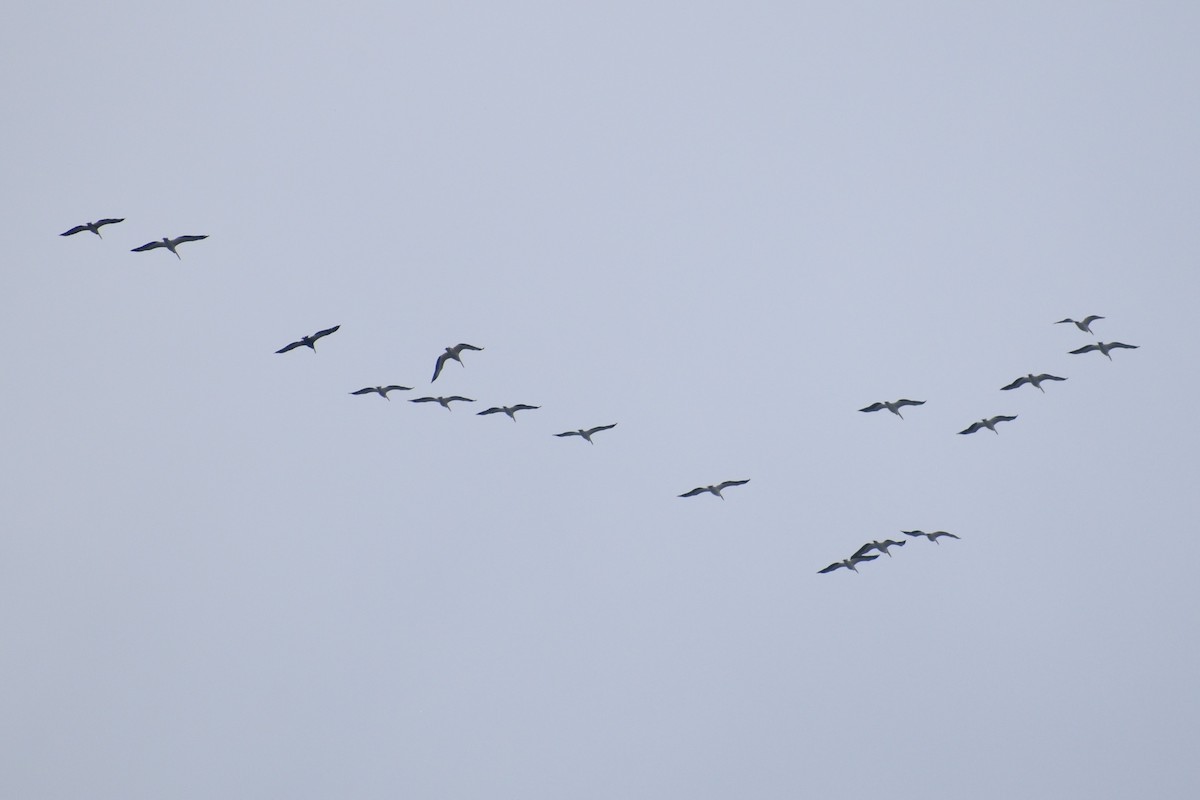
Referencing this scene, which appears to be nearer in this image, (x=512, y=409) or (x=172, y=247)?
(x=172, y=247)

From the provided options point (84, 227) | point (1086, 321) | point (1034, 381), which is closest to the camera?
point (84, 227)

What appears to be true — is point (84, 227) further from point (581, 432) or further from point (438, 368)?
point (581, 432)

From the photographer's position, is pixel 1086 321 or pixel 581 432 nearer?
pixel 1086 321

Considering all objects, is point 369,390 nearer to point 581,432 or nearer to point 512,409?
point 512,409

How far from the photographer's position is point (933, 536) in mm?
71562

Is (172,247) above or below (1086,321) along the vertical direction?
above

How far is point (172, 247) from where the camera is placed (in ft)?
217

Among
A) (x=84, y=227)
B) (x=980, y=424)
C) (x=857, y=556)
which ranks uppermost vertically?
(x=84, y=227)

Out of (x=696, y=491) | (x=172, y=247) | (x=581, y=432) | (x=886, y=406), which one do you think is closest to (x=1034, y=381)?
(x=886, y=406)

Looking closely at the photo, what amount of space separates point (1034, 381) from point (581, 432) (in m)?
28.3

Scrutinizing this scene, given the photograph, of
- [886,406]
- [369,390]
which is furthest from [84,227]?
[886,406]

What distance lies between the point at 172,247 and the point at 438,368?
16.6 m

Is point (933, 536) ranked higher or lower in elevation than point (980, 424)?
lower

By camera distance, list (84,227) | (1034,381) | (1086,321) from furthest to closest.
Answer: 1. (1034,381)
2. (1086,321)
3. (84,227)
